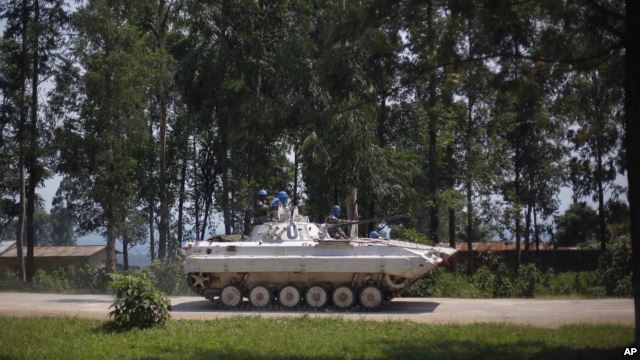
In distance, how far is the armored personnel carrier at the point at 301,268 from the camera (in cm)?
1816

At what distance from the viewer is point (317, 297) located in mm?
18781

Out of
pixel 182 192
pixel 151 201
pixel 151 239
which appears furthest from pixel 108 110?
pixel 151 239

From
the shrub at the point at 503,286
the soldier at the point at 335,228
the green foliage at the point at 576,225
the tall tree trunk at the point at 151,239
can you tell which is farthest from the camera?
the green foliage at the point at 576,225

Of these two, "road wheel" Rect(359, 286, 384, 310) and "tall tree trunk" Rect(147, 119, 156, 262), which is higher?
"tall tree trunk" Rect(147, 119, 156, 262)

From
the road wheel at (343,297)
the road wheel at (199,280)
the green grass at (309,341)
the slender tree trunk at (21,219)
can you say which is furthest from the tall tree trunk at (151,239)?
the green grass at (309,341)

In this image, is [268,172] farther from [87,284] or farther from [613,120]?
[613,120]

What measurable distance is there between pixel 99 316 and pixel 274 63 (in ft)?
39.0

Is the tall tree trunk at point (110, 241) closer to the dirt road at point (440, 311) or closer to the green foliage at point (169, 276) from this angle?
the green foliage at point (169, 276)

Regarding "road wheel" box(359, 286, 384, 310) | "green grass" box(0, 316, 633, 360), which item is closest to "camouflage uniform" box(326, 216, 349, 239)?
"road wheel" box(359, 286, 384, 310)

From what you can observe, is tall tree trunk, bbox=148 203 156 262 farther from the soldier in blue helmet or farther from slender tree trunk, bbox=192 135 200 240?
the soldier in blue helmet

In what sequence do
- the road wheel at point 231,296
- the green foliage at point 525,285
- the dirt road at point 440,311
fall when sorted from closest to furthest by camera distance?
the dirt road at point 440,311
the road wheel at point 231,296
the green foliage at point 525,285

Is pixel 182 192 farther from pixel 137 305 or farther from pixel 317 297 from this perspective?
pixel 137 305

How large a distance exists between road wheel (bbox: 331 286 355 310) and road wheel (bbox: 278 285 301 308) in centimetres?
95

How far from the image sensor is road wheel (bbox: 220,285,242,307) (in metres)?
19.2
